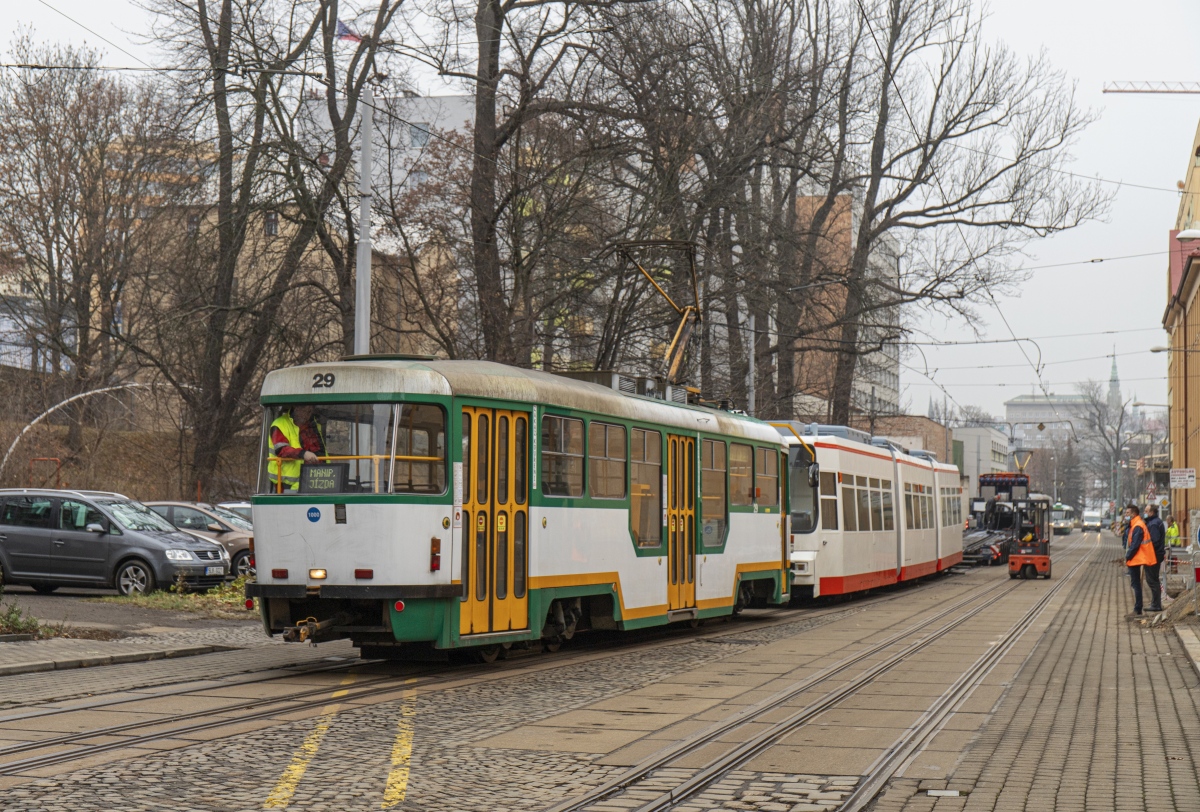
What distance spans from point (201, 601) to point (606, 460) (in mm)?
7937

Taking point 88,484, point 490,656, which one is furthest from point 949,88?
point 490,656

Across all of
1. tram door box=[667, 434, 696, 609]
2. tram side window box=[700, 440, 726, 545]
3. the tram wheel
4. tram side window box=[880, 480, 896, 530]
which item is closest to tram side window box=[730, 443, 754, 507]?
tram side window box=[700, 440, 726, 545]

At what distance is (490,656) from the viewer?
13.3 meters

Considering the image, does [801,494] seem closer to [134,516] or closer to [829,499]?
[829,499]

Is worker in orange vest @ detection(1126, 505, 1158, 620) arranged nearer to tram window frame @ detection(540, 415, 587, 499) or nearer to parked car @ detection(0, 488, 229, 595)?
tram window frame @ detection(540, 415, 587, 499)

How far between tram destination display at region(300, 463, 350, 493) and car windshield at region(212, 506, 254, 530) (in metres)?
14.2

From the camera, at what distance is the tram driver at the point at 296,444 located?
1218 centimetres

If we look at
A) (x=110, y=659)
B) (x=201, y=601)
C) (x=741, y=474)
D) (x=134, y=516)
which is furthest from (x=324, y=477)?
(x=134, y=516)

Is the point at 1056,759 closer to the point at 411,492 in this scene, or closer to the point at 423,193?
the point at 411,492

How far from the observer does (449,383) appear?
12.2m

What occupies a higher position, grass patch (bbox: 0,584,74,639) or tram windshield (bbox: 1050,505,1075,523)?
tram windshield (bbox: 1050,505,1075,523)

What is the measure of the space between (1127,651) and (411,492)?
904 centimetres

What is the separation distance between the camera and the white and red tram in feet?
78.1

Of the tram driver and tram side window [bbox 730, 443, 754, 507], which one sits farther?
tram side window [bbox 730, 443, 754, 507]
